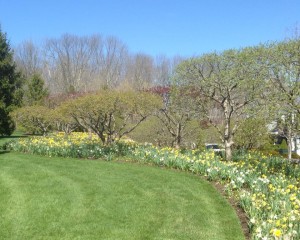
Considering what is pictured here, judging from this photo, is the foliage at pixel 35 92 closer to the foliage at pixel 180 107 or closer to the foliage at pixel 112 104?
the foliage at pixel 180 107

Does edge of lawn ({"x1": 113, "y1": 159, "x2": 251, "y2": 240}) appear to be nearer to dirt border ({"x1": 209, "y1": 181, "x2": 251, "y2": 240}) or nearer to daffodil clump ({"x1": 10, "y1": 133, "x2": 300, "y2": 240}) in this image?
dirt border ({"x1": 209, "y1": 181, "x2": 251, "y2": 240})

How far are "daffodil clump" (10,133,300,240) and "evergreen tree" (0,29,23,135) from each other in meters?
8.30

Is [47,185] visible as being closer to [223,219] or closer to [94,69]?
[223,219]

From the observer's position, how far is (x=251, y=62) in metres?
10.4

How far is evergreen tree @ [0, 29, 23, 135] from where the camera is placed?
22.2 metres

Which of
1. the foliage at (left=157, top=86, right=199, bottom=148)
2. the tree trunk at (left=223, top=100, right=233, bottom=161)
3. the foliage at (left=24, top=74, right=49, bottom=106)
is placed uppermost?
the foliage at (left=24, top=74, right=49, bottom=106)

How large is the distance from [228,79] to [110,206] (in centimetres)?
617

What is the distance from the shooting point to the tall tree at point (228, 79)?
10.5m

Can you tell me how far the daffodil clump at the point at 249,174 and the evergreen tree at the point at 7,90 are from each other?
8305 mm

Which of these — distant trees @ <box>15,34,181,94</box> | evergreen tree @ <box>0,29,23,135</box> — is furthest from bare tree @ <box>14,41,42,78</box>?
evergreen tree @ <box>0,29,23,135</box>

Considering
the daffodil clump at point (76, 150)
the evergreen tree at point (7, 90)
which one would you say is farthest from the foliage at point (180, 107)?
the evergreen tree at point (7, 90)

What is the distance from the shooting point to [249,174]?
7965 millimetres

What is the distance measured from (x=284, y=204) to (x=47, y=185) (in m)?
5.01

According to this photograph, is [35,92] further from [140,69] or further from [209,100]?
[140,69]
